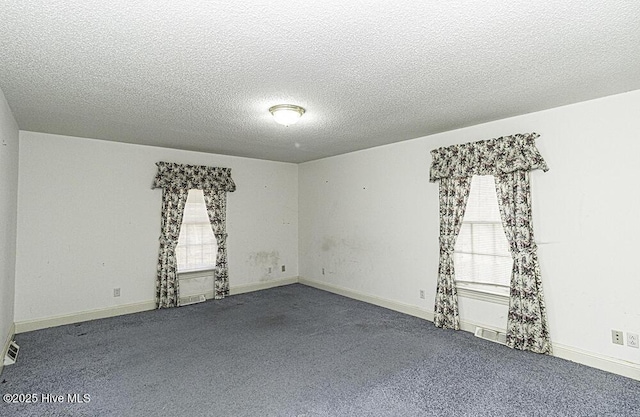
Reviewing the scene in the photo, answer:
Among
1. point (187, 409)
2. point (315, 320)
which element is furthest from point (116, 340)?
point (315, 320)

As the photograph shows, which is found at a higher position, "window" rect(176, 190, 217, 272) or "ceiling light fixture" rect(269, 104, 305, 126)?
"ceiling light fixture" rect(269, 104, 305, 126)

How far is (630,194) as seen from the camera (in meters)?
2.99

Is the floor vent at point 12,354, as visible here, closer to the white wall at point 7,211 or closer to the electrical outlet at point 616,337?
the white wall at point 7,211

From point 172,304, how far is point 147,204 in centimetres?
161

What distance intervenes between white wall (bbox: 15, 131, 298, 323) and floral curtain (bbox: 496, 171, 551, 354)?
15.1 feet

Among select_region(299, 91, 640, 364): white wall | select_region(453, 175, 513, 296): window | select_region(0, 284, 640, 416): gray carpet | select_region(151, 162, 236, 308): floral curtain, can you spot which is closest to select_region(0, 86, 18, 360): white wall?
select_region(0, 284, 640, 416): gray carpet

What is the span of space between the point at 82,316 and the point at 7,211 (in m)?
1.82

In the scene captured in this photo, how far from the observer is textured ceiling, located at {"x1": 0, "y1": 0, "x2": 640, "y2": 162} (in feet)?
5.80

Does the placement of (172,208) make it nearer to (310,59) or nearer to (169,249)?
(169,249)

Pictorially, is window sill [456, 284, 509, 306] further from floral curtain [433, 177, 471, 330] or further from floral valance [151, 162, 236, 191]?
floral valance [151, 162, 236, 191]

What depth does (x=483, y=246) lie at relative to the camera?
161 inches

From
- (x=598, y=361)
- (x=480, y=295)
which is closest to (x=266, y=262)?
(x=480, y=295)

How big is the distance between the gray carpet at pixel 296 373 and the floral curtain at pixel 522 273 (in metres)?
0.17

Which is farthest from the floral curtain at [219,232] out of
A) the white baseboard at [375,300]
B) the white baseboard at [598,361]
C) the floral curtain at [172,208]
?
the white baseboard at [598,361]
